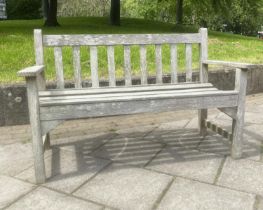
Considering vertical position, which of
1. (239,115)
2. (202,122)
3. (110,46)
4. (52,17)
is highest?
(52,17)

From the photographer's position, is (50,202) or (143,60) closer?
(50,202)

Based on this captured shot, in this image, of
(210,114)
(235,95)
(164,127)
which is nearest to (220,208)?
(235,95)

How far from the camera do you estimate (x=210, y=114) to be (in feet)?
16.4

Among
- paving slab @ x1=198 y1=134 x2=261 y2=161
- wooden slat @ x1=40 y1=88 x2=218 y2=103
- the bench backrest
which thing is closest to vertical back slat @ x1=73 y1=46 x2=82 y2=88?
the bench backrest

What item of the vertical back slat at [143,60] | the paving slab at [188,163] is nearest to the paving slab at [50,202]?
the paving slab at [188,163]

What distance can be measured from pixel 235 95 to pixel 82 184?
1.53m

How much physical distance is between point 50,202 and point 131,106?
97 cm

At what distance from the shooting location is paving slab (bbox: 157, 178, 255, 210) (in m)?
2.57

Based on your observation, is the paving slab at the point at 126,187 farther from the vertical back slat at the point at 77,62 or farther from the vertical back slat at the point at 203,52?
the vertical back slat at the point at 203,52

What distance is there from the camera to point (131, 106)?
295 cm

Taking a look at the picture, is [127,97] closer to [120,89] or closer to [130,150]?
[120,89]

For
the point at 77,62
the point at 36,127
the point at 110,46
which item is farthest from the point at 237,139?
the point at 36,127

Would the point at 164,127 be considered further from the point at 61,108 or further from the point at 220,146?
the point at 61,108

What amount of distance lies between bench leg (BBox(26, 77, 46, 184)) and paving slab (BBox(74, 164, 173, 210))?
37cm
